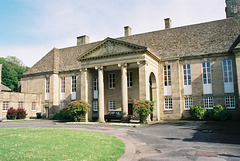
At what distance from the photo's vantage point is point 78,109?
27531 millimetres

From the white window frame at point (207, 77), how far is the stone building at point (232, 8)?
10.3m

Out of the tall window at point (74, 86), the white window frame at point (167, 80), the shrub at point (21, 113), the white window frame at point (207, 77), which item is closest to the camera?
the white window frame at point (207, 77)

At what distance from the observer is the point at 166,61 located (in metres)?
29.8

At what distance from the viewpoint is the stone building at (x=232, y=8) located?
103ft

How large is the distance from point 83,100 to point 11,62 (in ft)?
198

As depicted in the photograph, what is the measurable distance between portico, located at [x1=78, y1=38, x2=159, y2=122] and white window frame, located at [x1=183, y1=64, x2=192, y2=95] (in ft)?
13.0

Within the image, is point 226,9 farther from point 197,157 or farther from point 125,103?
point 197,157

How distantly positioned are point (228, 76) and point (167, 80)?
7.70 meters

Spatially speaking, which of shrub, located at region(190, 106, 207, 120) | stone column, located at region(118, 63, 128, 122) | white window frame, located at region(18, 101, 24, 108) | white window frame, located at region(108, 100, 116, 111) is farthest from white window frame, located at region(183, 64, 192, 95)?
white window frame, located at region(18, 101, 24, 108)

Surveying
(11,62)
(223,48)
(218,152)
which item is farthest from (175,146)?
(11,62)

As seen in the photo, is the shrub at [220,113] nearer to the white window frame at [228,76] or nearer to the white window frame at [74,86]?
the white window frame at [228,76]

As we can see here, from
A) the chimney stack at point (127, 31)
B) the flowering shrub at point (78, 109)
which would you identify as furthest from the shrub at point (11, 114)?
the chimney stack at point (127, 31)

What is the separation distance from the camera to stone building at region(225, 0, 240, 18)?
31.5 m

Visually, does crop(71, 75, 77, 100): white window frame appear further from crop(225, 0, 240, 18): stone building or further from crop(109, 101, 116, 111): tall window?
crop(225, 0, 240, 18): stone building
